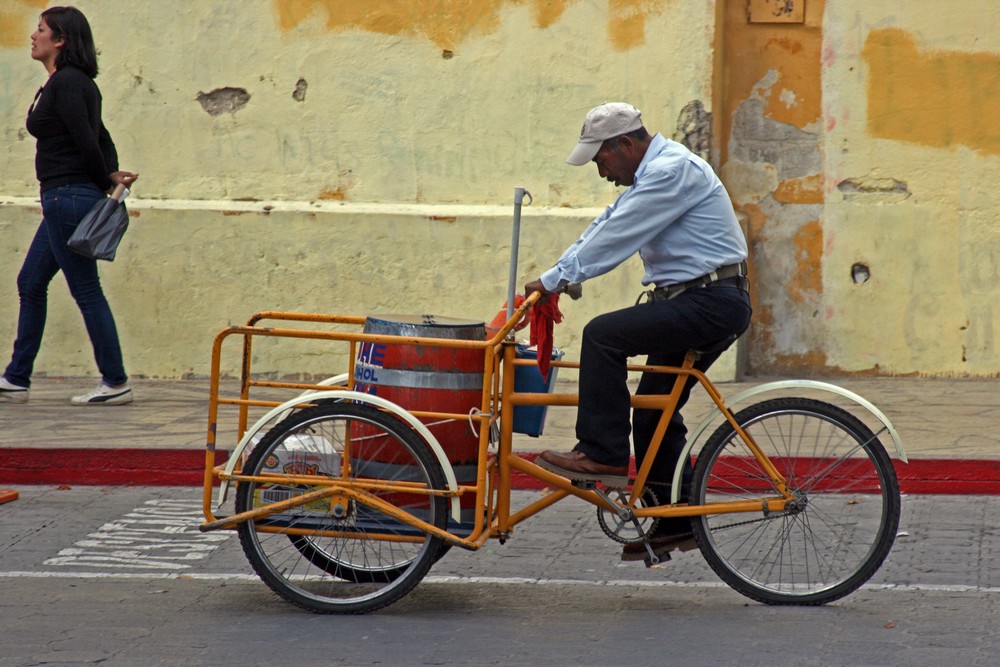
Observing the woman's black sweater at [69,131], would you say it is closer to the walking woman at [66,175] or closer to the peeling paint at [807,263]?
the walking woman at [66,175]

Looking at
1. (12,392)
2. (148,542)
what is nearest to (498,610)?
(148,542)

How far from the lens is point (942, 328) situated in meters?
8.80

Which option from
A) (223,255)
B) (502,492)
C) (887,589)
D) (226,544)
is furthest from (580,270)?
(223,255)

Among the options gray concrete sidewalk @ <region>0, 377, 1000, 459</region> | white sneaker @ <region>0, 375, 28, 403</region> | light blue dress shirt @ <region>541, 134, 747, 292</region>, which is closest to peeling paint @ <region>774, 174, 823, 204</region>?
gray concrete sidewalk @ <region>0, 377, 1000, 459</region>

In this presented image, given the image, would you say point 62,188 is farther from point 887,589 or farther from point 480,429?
point 887,589

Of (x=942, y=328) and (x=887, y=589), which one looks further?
(x=942, y=328)

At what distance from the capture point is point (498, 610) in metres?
4.64

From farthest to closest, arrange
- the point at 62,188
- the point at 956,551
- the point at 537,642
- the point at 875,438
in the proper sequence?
the point at 62,188 < the point at 956,551 < the point at 875,438 < the point at 537,642

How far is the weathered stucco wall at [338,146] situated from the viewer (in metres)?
8.76

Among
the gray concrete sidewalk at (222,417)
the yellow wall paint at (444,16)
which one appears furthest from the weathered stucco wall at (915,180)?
the yellow wall paint at (444,16)

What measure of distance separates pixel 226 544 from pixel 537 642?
68.8 inches

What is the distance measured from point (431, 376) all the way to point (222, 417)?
11.6ft

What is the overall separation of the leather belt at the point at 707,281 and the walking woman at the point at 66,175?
3.97 metres

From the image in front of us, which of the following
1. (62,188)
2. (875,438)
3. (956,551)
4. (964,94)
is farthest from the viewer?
(964,94)
